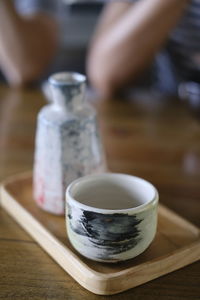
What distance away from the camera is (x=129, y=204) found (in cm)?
63

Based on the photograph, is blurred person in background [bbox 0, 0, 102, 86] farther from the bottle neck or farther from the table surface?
the bottle neck

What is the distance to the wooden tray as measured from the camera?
56cm

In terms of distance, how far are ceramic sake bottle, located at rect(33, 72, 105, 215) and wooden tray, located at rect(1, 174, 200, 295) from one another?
0.13 ft

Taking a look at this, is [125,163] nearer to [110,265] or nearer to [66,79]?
[66,79]

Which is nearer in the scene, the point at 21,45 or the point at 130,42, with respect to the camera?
the point at 130,42

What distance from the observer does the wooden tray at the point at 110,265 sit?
0.56 metres

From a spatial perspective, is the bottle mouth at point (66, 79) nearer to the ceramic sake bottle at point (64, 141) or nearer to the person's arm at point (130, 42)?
the ceramic sake bottle at point (64, 141)

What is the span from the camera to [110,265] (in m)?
0.58

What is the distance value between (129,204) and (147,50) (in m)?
0.74

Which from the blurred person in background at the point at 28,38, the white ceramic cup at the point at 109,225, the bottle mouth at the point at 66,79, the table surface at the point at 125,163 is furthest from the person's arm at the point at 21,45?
the white ceramic cup at the point at 109,225

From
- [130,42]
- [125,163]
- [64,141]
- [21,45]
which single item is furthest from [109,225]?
[21,45]

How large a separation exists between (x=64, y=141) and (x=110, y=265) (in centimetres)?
20

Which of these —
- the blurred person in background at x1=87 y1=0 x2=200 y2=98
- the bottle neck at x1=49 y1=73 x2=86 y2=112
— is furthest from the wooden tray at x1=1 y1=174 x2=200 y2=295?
the blurred person in background at x1=87 y1=0 x2=200 y2=98

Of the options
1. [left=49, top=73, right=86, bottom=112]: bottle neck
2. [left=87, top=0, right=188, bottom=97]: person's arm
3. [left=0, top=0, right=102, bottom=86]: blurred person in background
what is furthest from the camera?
[left=0, top=0, right=102, bottom=86]: blurred person in background
